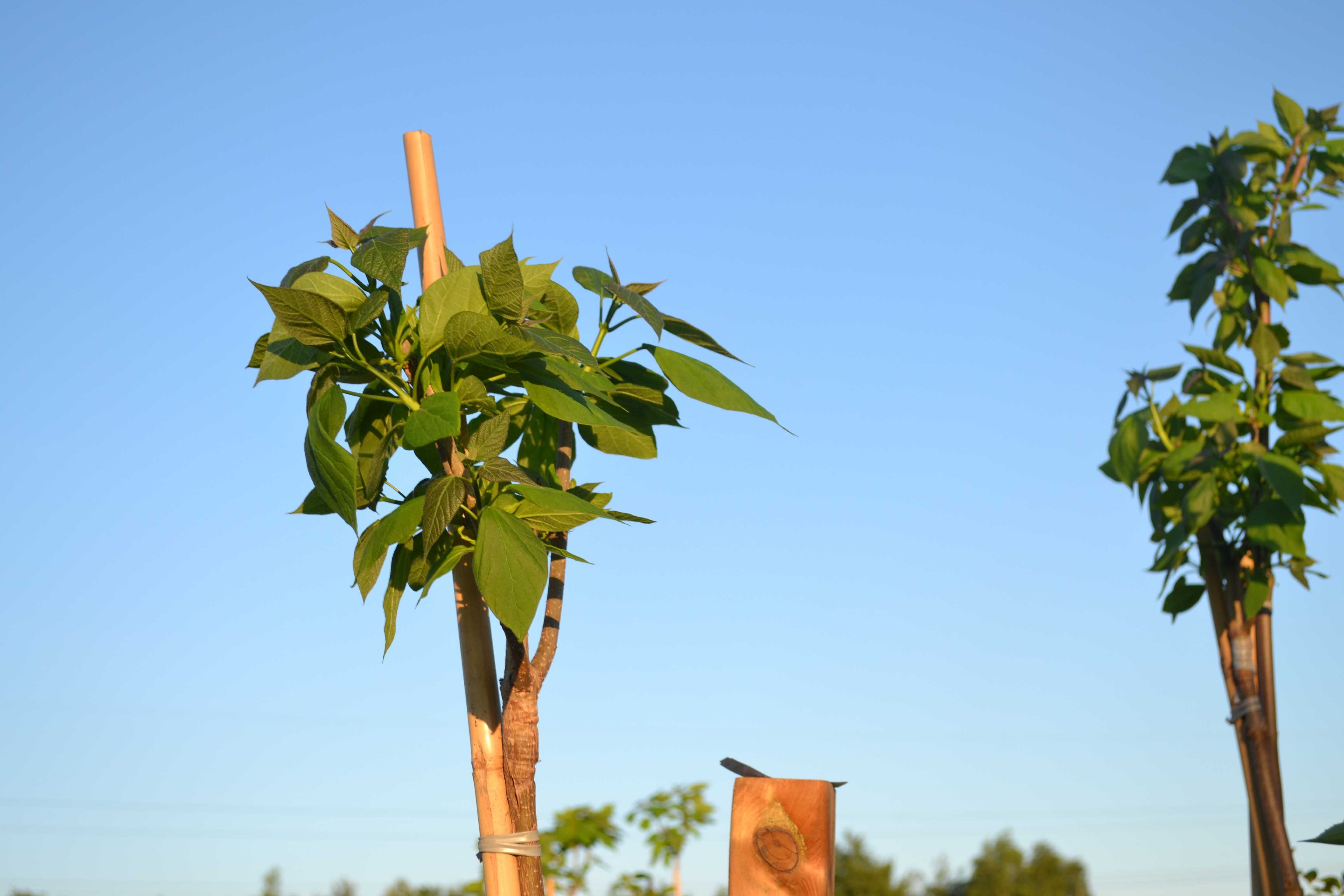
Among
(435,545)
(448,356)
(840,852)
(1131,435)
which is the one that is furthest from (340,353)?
(840,852)

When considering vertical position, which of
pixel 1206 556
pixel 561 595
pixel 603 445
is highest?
pixel 1206 556

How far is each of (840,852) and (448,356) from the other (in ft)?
77.8

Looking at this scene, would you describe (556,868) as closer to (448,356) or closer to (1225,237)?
(448,356)

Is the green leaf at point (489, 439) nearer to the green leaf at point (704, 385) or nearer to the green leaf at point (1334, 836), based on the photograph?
the green leaf at point (704, 385)

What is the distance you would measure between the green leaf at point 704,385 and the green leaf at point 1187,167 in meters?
2.91

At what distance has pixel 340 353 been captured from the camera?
153cm

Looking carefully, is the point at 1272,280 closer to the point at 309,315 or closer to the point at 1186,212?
the point at 1186,212

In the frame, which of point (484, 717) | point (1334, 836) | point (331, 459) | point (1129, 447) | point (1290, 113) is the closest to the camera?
point (1334, 836)

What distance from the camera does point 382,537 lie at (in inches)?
58.3

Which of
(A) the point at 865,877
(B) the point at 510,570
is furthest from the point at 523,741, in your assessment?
(A) the point at 865,877

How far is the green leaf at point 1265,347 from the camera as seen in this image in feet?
11.7

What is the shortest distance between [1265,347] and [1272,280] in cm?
27

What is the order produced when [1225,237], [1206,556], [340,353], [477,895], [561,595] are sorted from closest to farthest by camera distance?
[340,353] < [561,595] < [1206,556] < [1225,237] < [477,895]

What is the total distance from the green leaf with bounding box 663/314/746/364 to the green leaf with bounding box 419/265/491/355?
33 cm
